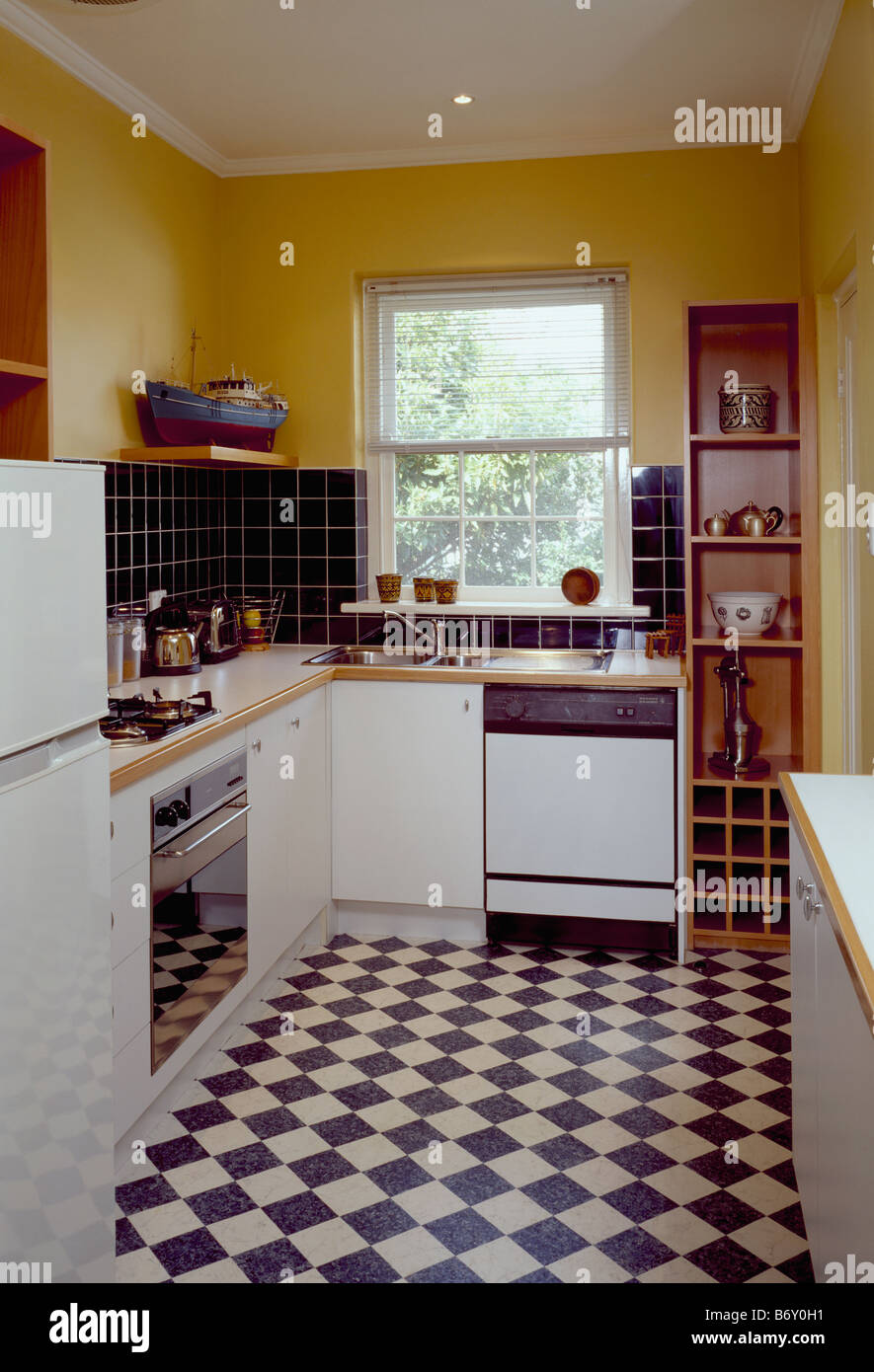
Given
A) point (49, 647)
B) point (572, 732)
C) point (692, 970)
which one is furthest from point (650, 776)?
point (49, 647)

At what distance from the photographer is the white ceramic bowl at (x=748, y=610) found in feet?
13.0

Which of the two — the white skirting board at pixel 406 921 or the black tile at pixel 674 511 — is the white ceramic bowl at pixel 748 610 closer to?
the black tile at pixel 674 511

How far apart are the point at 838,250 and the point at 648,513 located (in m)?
1.23

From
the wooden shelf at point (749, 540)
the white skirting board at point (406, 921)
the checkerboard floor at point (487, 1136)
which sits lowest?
the checkerboard floor at point (487, 1136)

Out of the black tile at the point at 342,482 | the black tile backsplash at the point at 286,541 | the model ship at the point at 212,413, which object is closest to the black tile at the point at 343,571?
the black tile backsplash at the point at 286,541

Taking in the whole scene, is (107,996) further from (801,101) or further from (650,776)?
(801,101)

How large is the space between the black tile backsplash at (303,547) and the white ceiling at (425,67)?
3.87ft

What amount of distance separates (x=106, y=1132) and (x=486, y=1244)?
80cm

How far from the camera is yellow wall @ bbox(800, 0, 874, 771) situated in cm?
286

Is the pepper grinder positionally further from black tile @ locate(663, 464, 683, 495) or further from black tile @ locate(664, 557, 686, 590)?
black tile @ locate(663, 464, 683, 495)

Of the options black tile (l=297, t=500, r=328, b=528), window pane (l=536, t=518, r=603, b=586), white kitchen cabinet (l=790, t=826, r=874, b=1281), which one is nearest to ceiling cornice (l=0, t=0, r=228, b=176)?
black tile (l=297, t=500, r=328, b=528)

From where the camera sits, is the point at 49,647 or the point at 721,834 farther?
the point at 721,834

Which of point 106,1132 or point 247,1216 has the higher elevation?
point 106,1132

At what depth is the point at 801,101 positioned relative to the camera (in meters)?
3.87
